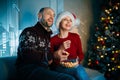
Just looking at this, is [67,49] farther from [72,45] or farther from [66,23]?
[66,23]

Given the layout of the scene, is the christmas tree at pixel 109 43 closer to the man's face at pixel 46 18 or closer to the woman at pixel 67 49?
the woman at pixel 67 49

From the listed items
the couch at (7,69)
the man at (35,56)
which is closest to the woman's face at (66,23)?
the man at (35,56)

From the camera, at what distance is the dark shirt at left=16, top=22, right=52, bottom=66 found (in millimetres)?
2348

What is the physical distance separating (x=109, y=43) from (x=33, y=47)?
1.81m

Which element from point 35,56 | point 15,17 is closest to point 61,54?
point 35,56

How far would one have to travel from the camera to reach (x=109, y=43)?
378cm

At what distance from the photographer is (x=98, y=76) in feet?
11.4

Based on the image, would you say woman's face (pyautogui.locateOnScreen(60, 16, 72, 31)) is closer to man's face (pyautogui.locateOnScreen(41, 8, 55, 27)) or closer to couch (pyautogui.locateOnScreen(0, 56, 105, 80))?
man's face (pyautogui.locateOnScreen(41, 8, 55, 27))

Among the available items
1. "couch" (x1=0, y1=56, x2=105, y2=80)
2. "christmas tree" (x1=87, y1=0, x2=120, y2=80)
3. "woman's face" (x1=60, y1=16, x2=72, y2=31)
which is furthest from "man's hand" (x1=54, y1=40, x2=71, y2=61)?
"christmas tree" (x1=87, y1=0, x2=120, y2=80)

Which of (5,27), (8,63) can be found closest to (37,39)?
(8,63)

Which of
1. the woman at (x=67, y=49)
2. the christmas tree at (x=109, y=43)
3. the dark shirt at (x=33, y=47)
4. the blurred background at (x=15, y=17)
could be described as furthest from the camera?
the christmas tree at (x=109, y=43)

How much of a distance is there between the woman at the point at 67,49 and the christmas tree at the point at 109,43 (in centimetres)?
106

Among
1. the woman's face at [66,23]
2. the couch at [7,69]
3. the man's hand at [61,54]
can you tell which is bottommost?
the couch at [7,69]

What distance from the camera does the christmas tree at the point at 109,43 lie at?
3.71 m
